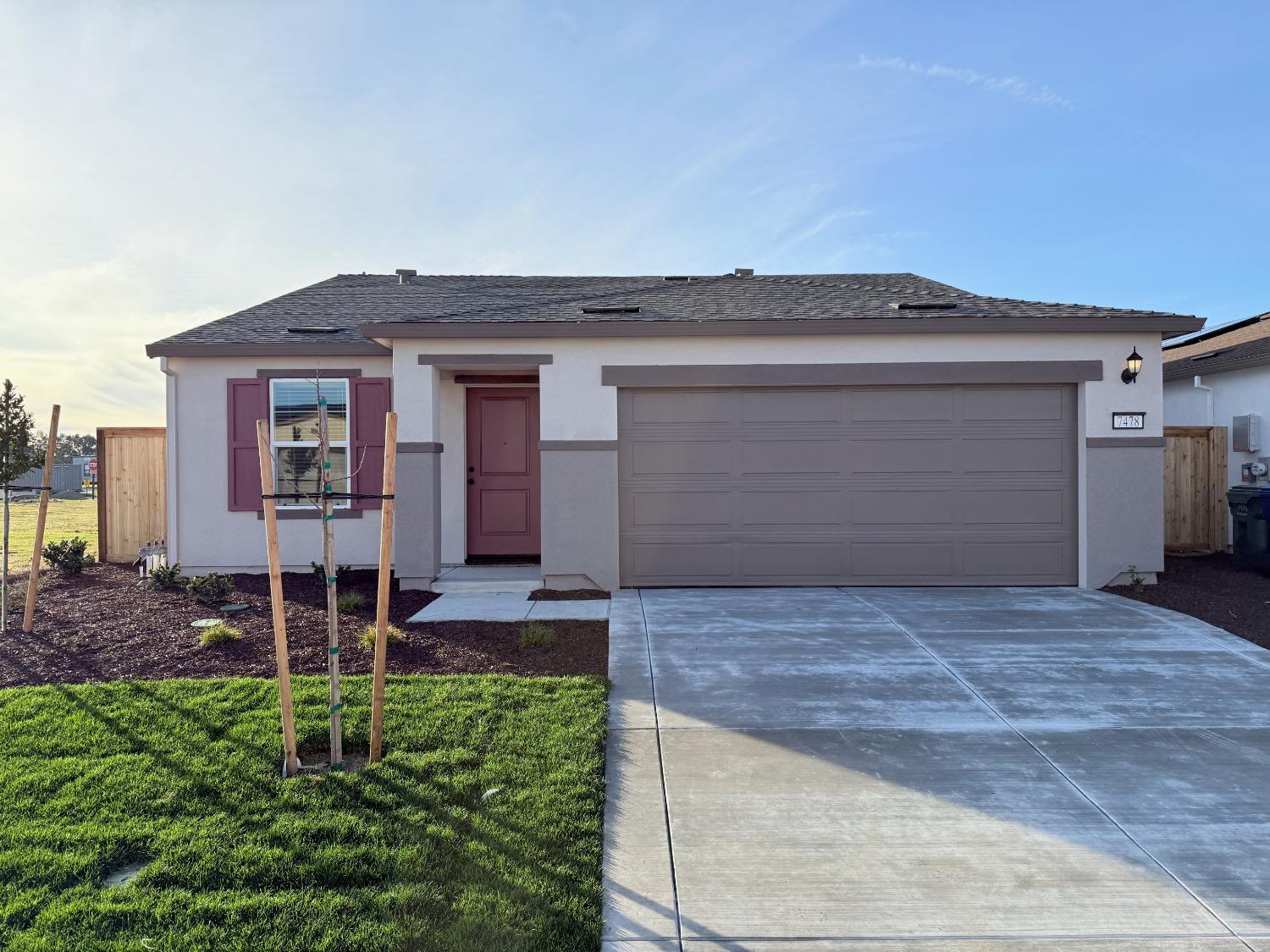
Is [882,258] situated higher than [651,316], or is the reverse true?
[882,258]

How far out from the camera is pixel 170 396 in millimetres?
8836

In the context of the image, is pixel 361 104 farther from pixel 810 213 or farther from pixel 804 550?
pixel 804 550

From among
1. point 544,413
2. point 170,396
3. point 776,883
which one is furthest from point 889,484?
point 170,396

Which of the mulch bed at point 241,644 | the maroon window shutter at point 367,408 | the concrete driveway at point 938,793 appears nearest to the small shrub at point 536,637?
the mulch bed at point 241,644

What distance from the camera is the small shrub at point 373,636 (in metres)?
5.30

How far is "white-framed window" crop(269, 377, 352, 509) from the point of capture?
345 inches

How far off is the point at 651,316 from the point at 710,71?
3407 millimetres

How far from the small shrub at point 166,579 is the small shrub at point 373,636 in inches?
133

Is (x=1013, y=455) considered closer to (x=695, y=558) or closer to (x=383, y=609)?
(x=695, y=558)

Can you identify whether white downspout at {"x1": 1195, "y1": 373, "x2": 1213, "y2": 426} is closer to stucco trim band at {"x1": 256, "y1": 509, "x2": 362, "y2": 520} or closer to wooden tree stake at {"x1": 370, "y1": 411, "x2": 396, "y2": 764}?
wooden tree stake at {"x1": 370, "y1": 411, "x2": 396, "y2": 764}

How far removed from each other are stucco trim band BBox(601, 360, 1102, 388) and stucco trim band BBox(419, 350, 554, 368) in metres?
0.79

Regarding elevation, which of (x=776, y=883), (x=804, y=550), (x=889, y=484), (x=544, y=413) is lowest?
(x=776, y=883)

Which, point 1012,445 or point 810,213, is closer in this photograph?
point 1012,445

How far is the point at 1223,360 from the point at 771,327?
844 centimetres
